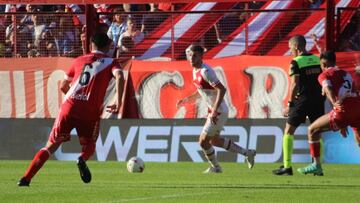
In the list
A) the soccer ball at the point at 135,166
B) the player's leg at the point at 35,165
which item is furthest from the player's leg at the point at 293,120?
the player's leg at the point at 35,165

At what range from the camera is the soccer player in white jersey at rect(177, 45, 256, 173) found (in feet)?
59.6

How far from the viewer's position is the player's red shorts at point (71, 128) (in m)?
15.1

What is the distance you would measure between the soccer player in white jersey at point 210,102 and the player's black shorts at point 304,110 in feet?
3.56

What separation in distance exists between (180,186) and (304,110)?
4302mm

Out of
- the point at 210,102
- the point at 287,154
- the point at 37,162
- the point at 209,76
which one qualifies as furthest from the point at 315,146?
the point at 37,162

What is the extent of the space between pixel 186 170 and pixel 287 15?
535 centimetres

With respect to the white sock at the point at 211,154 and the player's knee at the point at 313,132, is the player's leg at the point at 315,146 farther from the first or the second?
the white sock at the point at 211,154

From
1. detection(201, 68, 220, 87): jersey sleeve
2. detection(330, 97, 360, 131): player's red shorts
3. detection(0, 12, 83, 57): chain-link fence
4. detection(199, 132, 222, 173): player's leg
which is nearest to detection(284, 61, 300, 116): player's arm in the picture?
detection(330, 97, 360, 131): player's red shorts

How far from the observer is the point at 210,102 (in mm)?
18578

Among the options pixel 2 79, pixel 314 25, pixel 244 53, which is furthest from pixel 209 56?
pixel 2 79

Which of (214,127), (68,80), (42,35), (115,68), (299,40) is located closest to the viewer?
(115,68)

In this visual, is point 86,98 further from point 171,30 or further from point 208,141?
point 171,30

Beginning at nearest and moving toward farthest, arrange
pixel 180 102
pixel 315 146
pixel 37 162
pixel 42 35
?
pixel 37 162 → pixel 315 146 → pixel 180 102 → pixel 42 35

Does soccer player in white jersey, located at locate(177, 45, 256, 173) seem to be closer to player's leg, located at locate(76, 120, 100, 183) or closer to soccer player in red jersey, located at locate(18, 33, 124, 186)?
soccer player in red jersey, located at locate(18, 33, 124, 186)
